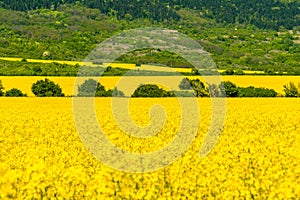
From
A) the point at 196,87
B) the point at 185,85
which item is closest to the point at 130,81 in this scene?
the point at 185,85

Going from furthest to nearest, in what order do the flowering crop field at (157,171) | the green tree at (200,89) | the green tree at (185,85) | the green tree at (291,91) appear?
the green tree at (185,85) < the green tree at (291,91) < the green tree at (200,89) < the flowering crop field at (157,171)

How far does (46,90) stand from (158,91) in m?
8.57

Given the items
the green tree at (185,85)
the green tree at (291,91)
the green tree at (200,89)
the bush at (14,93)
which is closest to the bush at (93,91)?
the bush at (14,93)

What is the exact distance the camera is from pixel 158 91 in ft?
151

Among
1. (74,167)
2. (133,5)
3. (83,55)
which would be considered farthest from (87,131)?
(133,5)

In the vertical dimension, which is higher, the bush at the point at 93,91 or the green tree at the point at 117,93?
the bush at the point at 93,91

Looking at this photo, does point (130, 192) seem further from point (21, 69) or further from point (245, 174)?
point (21, 69)

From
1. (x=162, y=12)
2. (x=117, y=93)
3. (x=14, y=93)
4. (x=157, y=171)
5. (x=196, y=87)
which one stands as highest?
(x=162, y=12)

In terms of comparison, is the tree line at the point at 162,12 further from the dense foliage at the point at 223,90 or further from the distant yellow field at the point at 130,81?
the dense foliage at the point at 223,90

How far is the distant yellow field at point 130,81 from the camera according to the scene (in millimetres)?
51906

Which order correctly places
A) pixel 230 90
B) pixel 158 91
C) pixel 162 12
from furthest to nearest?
pixel 162 12
pixel 230 90
pixel 158 91

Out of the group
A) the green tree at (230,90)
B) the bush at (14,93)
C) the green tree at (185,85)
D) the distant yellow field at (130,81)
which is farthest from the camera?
the distant yellow field at (130,81)

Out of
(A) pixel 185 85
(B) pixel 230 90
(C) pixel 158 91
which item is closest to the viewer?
(C) pixel 158 91

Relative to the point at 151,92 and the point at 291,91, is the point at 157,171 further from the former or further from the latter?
the point at 291,91
